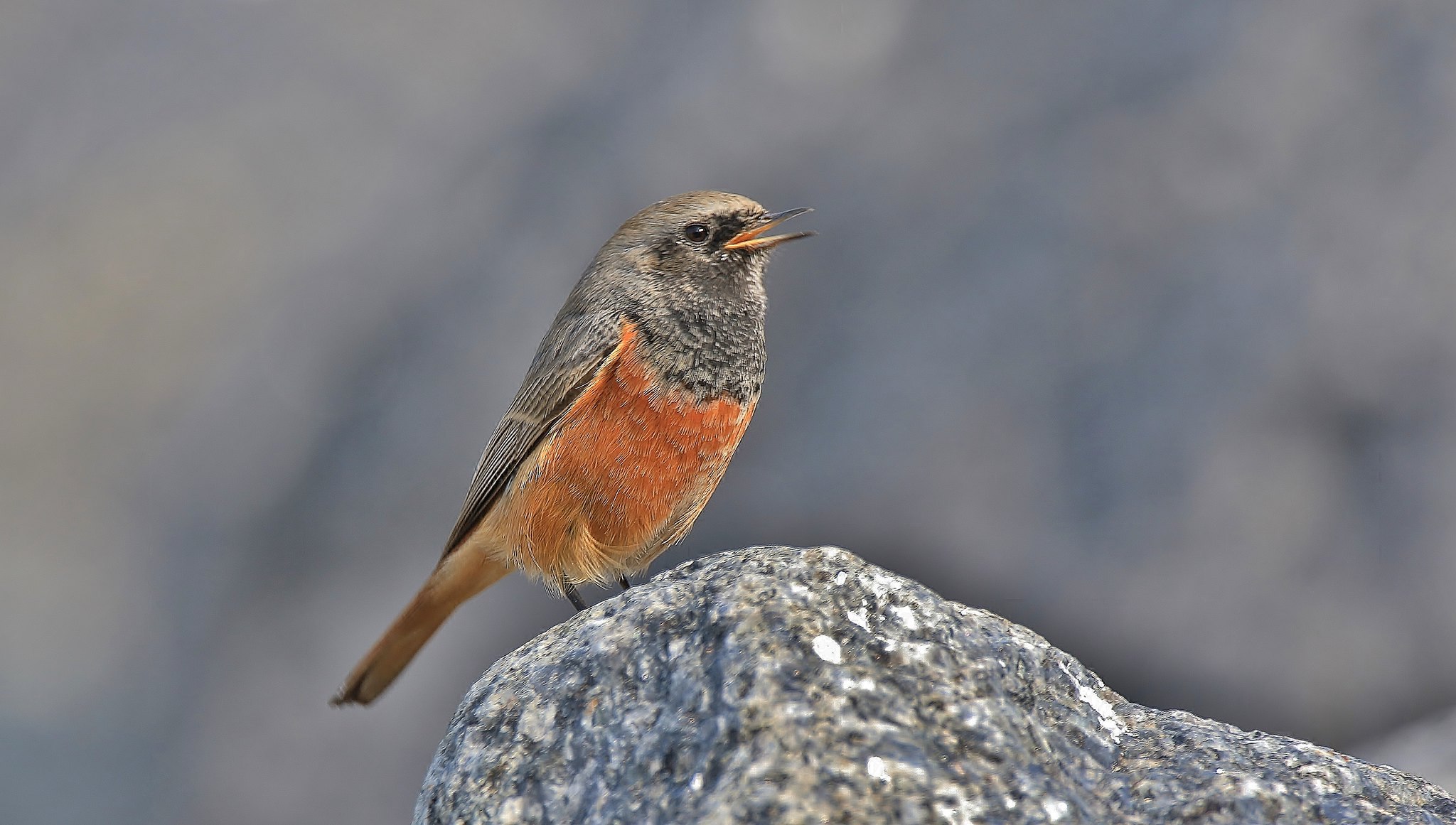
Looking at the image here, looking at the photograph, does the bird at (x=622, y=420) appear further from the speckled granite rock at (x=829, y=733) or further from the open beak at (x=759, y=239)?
the speckled granite rock at (x=829, y=733)

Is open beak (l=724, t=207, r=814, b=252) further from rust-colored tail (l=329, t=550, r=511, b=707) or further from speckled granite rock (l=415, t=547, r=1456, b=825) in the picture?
speckled granite rock (l=415, t=547, r=1456, b=825)

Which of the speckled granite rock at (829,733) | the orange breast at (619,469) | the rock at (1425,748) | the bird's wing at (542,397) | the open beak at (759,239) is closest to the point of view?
the speckled granite rock at (829,733)

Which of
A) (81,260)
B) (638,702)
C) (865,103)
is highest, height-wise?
(865,103)

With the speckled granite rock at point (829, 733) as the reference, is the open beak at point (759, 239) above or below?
above

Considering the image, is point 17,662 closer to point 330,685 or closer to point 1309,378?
point 330,685

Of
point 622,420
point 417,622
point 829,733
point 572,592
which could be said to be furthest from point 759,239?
point 829,733

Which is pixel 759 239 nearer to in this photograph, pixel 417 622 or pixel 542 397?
pixel 542 397

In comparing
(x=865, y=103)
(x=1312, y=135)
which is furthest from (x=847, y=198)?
(x=1312, y=135)

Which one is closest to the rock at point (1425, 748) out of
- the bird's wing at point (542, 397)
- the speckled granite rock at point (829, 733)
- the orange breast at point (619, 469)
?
the speckled granite rock at point (829, 733)
